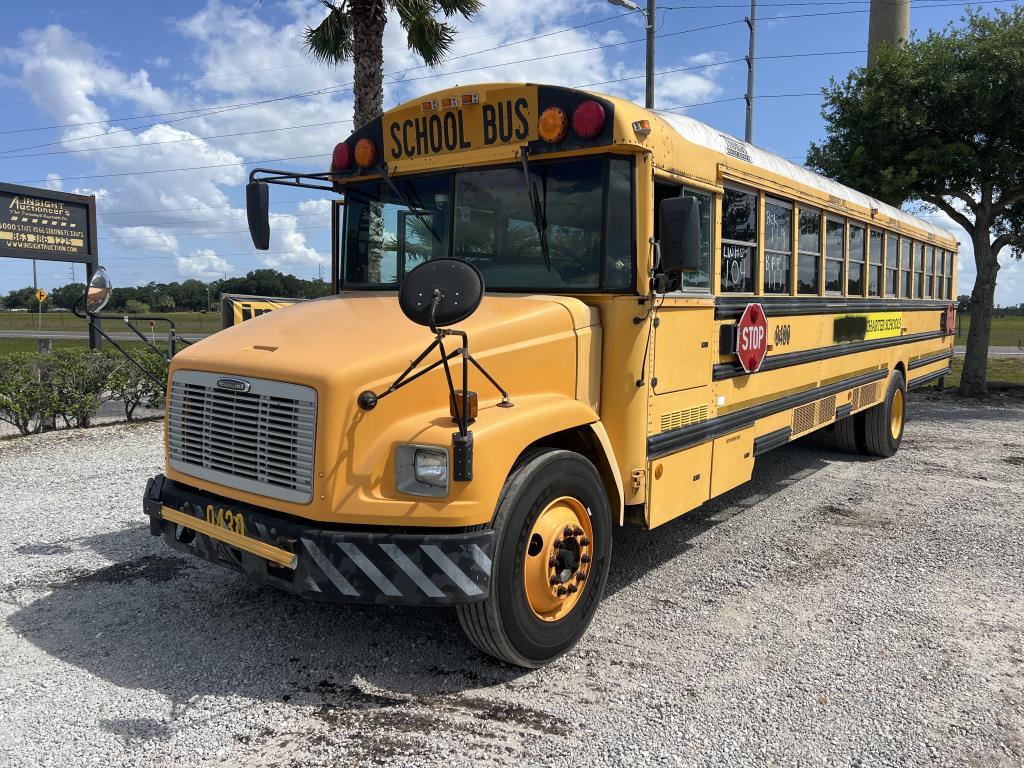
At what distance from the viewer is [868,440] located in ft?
26.1

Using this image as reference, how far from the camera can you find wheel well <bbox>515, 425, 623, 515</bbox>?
3.45 meters

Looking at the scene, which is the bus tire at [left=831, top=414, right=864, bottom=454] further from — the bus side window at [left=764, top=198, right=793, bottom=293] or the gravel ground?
the bus side window at [left=764, top=198, right=793, bottom=293]

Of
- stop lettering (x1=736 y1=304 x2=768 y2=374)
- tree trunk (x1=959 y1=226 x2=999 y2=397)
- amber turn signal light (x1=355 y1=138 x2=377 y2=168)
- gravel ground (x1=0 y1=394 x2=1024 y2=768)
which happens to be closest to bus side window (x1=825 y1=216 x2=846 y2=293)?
stop lettering (x1=736 y1=304 x2=768 y2=374)

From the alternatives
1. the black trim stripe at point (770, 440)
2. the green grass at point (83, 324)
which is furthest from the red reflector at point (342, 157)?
the green grass at point (83, 324)

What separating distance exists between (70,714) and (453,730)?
1.47 meters

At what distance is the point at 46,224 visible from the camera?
39.3 feet

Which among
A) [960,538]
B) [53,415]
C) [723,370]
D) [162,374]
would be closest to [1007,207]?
[960,538]

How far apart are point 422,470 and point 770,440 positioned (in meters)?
3.24

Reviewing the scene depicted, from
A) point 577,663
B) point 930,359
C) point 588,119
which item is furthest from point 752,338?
point 930,359

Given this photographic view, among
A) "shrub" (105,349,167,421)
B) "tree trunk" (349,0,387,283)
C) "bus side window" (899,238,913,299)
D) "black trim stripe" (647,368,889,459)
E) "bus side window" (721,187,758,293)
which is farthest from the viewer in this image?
"tree trunk" (349,0,387,283)

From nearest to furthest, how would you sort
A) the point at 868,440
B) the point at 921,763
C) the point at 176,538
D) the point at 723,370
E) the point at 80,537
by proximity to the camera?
the point at 921,763 < the point at 176,538 < the point at 723,370 < the point at 80,537 < the point at 868,440

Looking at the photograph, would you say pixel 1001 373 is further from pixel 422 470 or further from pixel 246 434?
pixel 246 434

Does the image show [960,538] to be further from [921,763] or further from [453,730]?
[453,730]

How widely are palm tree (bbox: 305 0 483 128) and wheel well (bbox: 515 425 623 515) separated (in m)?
6.70
